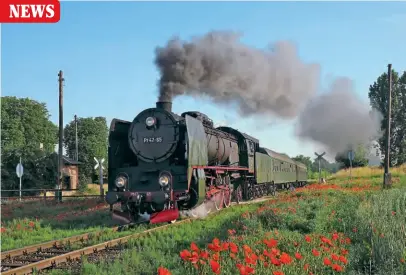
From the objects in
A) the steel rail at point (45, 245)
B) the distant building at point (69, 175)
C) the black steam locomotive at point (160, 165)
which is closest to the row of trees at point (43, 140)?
the distant building at point (69, 175)

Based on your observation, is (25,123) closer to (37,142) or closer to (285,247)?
(37,142)

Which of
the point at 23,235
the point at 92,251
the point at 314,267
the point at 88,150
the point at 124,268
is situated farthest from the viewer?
the point at 88,150

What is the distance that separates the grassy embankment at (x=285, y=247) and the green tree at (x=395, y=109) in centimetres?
4321

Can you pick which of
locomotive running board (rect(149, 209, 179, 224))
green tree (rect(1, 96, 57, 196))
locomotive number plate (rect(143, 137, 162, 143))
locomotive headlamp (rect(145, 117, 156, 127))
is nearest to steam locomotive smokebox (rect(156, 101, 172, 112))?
locomotive headlamp (rect(145, 117, 156, 127))

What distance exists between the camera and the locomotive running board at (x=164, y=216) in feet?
40.7

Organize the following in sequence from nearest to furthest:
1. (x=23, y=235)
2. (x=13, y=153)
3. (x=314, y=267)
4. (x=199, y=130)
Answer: (x=314, y=267) < (x=23, y=235) < (x=199, y=130) < (x=13, y=153)

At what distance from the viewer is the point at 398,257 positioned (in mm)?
6285

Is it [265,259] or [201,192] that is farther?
[201,192]

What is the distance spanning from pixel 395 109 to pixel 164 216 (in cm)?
4832

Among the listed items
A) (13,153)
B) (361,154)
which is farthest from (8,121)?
(361,154)

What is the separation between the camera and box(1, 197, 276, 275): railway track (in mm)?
7544

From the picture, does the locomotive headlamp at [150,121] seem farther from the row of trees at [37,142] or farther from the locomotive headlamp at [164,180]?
the row of trees at [37,142]

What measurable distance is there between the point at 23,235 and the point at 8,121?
48.6 metres

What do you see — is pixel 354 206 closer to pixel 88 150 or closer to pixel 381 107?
pixel 381 107
